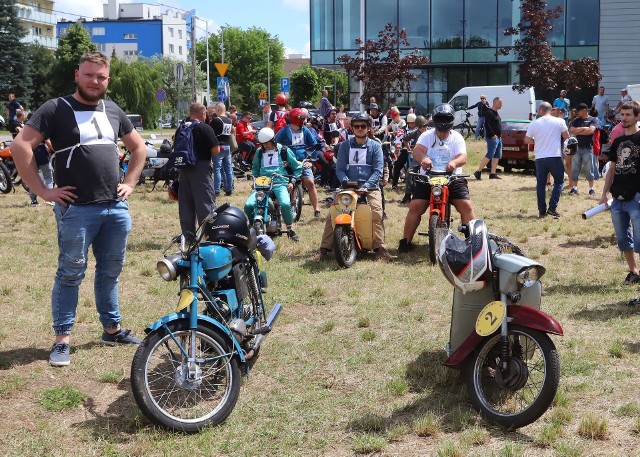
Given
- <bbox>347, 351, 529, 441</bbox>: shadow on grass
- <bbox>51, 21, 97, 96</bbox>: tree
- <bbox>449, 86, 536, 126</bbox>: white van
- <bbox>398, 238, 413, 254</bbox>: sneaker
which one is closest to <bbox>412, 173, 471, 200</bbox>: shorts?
<bbox>398, 238, 413, 254</bbox>: sneaker

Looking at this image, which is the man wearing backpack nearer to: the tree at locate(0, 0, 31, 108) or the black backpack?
the black backpack

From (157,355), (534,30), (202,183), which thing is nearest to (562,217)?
(202,183)

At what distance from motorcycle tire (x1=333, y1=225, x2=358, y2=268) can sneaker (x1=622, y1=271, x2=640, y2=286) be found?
3.14 m

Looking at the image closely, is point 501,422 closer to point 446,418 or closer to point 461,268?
point 446,418

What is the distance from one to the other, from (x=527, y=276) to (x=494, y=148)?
15851 millimetres

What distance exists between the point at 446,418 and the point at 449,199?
512 centimetres

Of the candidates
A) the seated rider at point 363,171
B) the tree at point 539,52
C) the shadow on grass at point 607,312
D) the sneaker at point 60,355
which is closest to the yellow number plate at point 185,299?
the sneaker at point 60,355

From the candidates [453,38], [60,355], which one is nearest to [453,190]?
[60,355]

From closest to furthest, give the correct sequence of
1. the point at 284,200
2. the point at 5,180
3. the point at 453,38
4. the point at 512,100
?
the point at 284,200 → the point at 5,180 → the point at 512,100 → the point at 453,38

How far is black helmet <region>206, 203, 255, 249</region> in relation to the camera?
17.6 ft

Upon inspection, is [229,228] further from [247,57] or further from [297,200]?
[247,57]

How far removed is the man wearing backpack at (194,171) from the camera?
977 cm

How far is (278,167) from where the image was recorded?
38.5 ft

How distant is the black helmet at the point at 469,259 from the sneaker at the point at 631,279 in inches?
166
